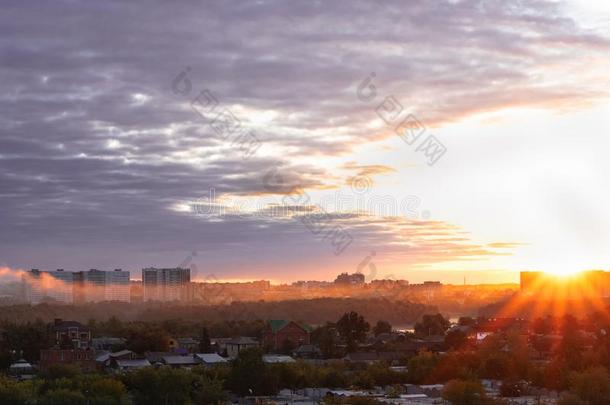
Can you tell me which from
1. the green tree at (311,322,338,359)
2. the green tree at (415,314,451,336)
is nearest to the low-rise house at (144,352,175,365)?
the green tree at (311,322,338,359)

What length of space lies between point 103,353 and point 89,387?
22.5 meters

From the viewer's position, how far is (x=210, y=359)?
5900 centimetres

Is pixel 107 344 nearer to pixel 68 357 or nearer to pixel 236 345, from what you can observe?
pixel 236 345

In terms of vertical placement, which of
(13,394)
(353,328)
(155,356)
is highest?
(353,328)

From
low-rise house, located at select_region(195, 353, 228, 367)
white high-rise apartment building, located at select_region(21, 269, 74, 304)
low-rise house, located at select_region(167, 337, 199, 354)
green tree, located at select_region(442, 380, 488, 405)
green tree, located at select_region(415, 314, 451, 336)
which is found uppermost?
white high-rise apartment building, located at select_region(21, 269, 74, 304)

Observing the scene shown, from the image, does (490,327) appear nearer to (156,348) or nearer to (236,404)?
(156,348)

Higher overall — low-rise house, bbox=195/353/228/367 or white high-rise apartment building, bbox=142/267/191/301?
white high-rise apartment building, bbox=142/267/191/301

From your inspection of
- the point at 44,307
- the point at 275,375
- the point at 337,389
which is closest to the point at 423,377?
the point at 337,389

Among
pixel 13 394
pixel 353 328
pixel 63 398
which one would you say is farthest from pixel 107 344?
pixel 63 398

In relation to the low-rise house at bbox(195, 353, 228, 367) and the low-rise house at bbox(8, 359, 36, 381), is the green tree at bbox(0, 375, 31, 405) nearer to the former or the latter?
the low-rise house at bbox(8, 359, 36, 381)

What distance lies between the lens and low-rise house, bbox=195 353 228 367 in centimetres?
5732

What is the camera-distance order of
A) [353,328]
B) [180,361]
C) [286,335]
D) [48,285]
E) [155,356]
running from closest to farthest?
[180,361] < [155,356] < [353,328] < [286,335] < [48,285]

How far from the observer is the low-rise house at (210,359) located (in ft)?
188

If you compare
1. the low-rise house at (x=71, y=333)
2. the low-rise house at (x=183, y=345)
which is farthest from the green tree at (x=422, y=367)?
the low-rise house at (x=71, y=333)
